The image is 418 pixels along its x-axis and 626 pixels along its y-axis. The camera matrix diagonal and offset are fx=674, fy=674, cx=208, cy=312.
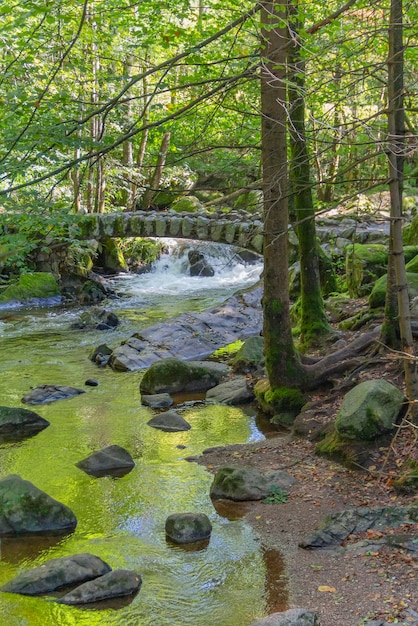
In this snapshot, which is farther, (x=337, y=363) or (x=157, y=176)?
(x=157, y=176)

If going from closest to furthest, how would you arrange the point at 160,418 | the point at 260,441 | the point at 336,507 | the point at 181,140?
the point at 336,507 → the point at 260,441 → the point at 160,418 → the point at 181,140

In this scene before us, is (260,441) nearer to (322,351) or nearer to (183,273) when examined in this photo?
(322,351)

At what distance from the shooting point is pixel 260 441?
778cm

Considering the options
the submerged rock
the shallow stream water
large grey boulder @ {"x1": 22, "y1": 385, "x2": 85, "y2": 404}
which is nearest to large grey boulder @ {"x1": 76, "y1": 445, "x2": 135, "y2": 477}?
the shallow stream water

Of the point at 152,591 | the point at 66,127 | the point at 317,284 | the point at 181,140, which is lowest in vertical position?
the point at 152,591

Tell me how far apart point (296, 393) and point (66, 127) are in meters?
4.16

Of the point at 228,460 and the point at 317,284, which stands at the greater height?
the point at 317,284

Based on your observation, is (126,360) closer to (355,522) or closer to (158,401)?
(158,401)

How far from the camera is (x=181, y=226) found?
1870cm

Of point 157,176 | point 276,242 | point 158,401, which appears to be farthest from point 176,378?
point 157,176

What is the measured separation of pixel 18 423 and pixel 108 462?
191cm

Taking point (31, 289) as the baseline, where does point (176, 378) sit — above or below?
below

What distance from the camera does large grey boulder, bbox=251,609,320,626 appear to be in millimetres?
3922

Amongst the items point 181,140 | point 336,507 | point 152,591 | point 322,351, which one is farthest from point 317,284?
point 181,140
